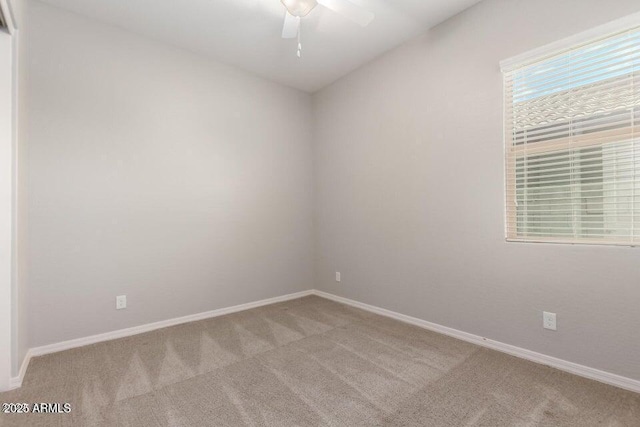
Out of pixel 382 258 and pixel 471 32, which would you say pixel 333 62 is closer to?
pixel 471 32

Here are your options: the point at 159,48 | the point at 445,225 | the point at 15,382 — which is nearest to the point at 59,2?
the point at 159,48

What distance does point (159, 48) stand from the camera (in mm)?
2947

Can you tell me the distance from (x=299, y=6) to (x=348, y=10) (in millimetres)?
348

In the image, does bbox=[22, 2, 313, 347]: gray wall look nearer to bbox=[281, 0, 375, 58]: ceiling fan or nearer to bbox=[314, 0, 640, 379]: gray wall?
bbox=[314, 0, 640, 379]: gray wall

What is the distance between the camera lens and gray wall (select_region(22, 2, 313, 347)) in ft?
7.88

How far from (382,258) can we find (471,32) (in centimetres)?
222

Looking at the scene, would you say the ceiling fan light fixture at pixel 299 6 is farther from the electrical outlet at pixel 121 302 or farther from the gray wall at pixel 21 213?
the electrical outlet at pixel 121 302

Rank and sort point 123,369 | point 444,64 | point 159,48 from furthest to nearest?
point 159,48 < point 444,64 < point 123,369

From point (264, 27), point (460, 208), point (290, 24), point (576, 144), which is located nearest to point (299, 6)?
point (290, 24)

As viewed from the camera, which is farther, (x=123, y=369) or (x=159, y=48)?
(x=159, y=48)

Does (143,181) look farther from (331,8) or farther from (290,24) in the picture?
(331,8)

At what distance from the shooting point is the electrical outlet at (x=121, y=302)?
269 cm

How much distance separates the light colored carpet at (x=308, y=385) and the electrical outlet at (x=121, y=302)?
0.29 metres

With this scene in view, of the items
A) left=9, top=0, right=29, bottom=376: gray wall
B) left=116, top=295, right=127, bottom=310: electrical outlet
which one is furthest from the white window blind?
left=9, top=0, right=29, bottom=376: gray wall
